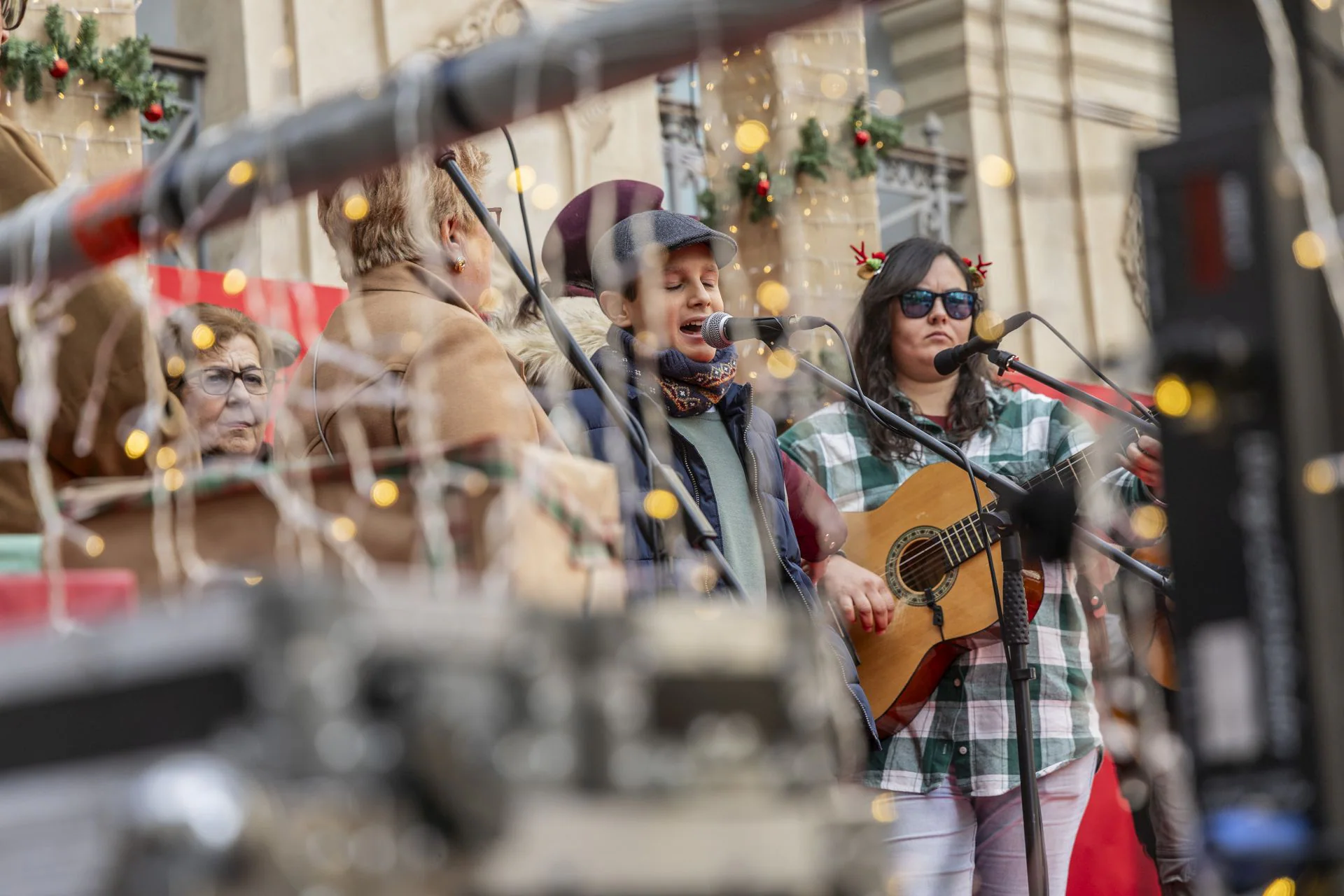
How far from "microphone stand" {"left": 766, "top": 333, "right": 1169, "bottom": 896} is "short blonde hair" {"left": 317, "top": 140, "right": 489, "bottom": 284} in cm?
81

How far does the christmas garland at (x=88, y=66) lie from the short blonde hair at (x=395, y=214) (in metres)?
Answer: 3.26

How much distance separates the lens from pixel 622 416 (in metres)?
2.08

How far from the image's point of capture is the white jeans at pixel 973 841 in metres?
3.10

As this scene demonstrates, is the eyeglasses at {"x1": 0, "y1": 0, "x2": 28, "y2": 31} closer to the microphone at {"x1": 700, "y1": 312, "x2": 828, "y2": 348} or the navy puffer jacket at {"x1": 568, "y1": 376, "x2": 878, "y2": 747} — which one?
the navy puffer jacket at {"x1": 568, "y1": 376, "x2": 878, "y2": 747}

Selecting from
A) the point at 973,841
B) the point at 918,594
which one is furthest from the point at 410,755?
the point at 918,594

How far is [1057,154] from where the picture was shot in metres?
9.46

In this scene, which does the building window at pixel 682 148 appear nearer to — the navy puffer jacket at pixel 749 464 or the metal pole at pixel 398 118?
the navy puffer jacket at pixel 749 464

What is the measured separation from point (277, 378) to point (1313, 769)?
10.0 ft

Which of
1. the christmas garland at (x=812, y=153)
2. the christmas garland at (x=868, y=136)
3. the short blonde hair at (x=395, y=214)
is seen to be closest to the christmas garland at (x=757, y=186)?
the christmas garland at (x=812, y=153)

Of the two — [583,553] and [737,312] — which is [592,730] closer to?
[583,553]

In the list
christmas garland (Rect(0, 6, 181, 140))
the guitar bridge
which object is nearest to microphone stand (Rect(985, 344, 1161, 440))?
the guitar bridge

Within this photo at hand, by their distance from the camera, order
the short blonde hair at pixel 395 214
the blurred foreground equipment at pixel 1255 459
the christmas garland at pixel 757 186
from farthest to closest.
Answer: the christmas garland at pixel 757 186 < the short blonde hair at pixel 395 214 < the blurred foreground equipment at pixel 1255 459

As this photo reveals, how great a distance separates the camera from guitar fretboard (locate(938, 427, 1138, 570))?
10.7 ft

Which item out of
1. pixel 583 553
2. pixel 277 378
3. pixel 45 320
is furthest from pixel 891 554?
pixel 583 553
